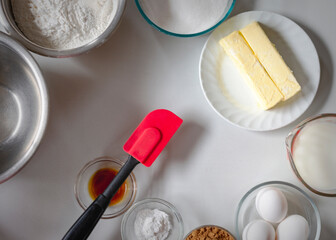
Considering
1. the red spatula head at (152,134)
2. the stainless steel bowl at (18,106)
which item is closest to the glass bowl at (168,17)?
the red spatula head at (152,134)

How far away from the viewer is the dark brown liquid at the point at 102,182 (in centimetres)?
117

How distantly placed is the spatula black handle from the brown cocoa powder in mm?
276

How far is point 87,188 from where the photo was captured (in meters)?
1.17

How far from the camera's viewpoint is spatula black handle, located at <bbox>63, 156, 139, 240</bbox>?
3.26 feet

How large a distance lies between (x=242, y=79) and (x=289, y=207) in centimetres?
44

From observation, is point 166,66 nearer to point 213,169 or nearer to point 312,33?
point 213,169

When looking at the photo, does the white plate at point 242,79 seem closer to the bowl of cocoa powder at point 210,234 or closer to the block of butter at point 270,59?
the block of butter at point 270,59

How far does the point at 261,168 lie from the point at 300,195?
15 cm

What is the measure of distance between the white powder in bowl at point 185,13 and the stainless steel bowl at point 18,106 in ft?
1.33

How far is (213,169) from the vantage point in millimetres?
1189

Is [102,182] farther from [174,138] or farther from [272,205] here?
[272,205]

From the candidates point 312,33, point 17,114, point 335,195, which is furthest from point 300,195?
point 17,114

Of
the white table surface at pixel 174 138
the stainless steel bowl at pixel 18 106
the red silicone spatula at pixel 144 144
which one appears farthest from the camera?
the white table surface at pixel 174 138

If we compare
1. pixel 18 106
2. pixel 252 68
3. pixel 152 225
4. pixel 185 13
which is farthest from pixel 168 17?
pixel 152 225
